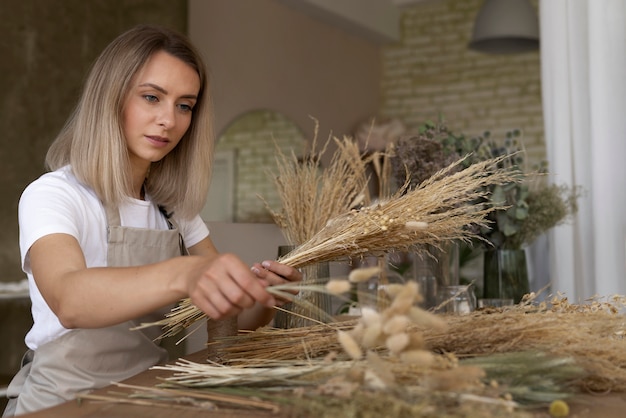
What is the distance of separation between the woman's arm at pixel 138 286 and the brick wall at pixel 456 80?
17.4 ft

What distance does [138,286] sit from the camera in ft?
3.41

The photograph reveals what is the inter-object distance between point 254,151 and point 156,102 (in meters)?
3.73

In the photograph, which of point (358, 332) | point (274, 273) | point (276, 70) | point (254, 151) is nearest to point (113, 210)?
point (274, 273)

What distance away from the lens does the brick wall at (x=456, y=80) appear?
6.20 meters

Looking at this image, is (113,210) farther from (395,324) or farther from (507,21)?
(507,21)

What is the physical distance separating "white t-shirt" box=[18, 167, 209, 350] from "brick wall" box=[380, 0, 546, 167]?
4.86 m

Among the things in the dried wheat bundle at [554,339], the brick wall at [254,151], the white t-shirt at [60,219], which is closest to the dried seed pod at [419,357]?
the dried wheat bundle at [554,339]

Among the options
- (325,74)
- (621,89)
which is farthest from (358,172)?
(325,74)

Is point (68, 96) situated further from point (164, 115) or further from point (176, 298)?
point (176, 298)

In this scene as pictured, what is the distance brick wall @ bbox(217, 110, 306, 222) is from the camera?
202 inches

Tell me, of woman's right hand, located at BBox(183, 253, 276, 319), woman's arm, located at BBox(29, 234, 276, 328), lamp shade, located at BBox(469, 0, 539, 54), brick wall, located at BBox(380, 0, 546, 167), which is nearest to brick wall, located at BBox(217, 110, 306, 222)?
brick wall, located at BBox(380, 0, 546, 167)

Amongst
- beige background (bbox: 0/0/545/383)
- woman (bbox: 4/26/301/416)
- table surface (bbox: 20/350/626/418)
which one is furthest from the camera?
Result: beige background (bbox: 0/0/545/383)

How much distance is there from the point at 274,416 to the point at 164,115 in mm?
855

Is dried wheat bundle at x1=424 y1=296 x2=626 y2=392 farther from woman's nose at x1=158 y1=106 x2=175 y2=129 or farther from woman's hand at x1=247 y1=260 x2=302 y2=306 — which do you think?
woman's nose at x1=158 y1=106 x2=175 y2=129
